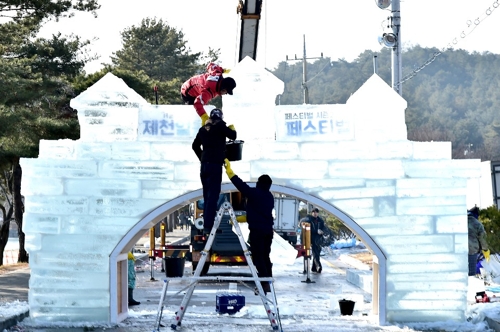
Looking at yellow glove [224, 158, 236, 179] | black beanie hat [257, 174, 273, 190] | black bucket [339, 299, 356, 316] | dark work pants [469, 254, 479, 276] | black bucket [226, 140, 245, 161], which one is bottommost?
black bucket [339, 299, 356, 316]

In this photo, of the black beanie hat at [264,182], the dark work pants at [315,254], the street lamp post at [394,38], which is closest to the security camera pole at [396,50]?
the street lamp post at [394,38]

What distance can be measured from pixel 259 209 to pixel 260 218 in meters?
0.13

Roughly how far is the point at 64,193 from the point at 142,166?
3.62 ft

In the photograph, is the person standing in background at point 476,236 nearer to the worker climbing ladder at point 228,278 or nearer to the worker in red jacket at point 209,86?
the worker climbing ladder at point 228,278

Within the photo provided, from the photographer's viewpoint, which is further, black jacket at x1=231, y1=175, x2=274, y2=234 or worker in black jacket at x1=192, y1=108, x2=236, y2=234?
black jacket at x1=231, y1=175, x2=274, y2=234

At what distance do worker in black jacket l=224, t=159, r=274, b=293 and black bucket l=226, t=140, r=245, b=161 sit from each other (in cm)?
38

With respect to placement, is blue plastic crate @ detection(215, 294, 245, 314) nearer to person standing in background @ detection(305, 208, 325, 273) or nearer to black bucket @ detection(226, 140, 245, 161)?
black bucket @ detection(226, 140, 245, 161)

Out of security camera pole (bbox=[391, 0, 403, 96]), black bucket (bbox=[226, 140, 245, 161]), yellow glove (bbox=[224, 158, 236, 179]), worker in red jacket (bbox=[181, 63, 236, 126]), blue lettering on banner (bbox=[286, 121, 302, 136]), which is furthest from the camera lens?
security camera pole (bbox=[391, 0, 403, 96])

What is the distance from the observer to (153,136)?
11664mm

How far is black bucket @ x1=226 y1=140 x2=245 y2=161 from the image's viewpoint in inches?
414

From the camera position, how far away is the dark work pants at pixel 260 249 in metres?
10.8

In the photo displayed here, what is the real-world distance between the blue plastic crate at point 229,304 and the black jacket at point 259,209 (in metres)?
2.65

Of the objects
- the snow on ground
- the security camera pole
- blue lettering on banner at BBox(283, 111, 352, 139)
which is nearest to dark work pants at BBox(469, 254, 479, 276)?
the snow on ground

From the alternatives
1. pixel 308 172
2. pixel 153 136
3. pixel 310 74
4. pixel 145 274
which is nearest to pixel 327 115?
pixel 308 172
